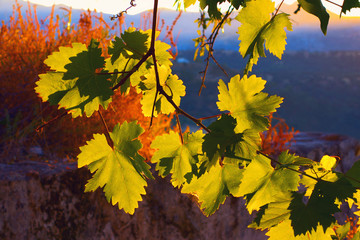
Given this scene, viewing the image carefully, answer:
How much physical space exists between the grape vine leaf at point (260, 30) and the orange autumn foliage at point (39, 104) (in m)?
1.87

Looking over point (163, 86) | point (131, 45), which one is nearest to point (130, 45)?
point (131, 45)

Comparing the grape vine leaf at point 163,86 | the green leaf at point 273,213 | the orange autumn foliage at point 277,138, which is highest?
the grape vine leaf at point 163,86

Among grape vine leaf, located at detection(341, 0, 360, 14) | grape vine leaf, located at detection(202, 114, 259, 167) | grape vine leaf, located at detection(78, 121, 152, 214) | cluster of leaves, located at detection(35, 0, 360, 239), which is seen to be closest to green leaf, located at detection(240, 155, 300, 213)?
cluster of leaves, located at detection(35, 0, 360, 239)

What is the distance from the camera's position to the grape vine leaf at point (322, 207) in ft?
2.44

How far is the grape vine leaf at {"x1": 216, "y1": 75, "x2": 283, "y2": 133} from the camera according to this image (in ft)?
2.72

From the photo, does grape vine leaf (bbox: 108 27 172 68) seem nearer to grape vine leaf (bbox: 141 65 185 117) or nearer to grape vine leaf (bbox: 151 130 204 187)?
grape vine leaf (bbox: 141 65 185 117)

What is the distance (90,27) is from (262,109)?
10.1 ft

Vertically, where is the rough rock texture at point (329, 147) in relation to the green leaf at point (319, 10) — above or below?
below

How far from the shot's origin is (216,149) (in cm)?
73

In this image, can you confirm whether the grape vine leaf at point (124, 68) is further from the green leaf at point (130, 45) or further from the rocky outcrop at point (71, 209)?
the rocky outcrop at point (71, 209)

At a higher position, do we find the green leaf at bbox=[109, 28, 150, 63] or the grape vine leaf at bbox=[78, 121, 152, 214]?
the green leaf at bbox=[109, 28, 150, 63]

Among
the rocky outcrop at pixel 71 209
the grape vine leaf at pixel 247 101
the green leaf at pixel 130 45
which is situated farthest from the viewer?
the rocky outcrop at pixel 71 209

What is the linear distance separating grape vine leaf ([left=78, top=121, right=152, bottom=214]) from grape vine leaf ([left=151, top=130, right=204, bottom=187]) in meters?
0.05

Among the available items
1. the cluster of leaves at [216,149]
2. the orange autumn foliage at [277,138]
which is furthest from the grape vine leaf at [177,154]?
the orange autumn foliage at [277,138]
